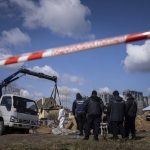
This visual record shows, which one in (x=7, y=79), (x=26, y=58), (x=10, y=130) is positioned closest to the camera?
(x=26, y=58)

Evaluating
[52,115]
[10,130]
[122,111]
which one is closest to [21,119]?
[10,130]

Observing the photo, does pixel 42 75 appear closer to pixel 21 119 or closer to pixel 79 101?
pixel 21 119

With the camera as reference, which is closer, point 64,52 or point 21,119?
point 64,52

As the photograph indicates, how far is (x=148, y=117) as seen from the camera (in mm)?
38406

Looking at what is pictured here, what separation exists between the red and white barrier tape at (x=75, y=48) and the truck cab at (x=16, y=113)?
1254 centimetres

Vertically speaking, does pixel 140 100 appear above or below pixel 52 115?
above

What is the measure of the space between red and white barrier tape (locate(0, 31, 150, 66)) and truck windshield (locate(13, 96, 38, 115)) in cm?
1276

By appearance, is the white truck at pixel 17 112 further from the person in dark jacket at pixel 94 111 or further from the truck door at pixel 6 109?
the person in dark jacket at pixel 94 111

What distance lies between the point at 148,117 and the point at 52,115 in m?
9.23

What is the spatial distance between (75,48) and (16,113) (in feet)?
44.1

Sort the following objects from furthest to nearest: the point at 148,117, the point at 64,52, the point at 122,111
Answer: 1. the point at 148,117
2. the point at 122,111
3. the point at 64,52

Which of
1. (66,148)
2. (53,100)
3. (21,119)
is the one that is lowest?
(66,148)

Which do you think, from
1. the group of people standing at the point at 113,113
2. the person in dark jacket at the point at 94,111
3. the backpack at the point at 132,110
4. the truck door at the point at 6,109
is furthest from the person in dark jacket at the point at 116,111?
the truck door at the point at 6,109

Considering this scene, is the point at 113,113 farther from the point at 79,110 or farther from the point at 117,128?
the point at 79,110
